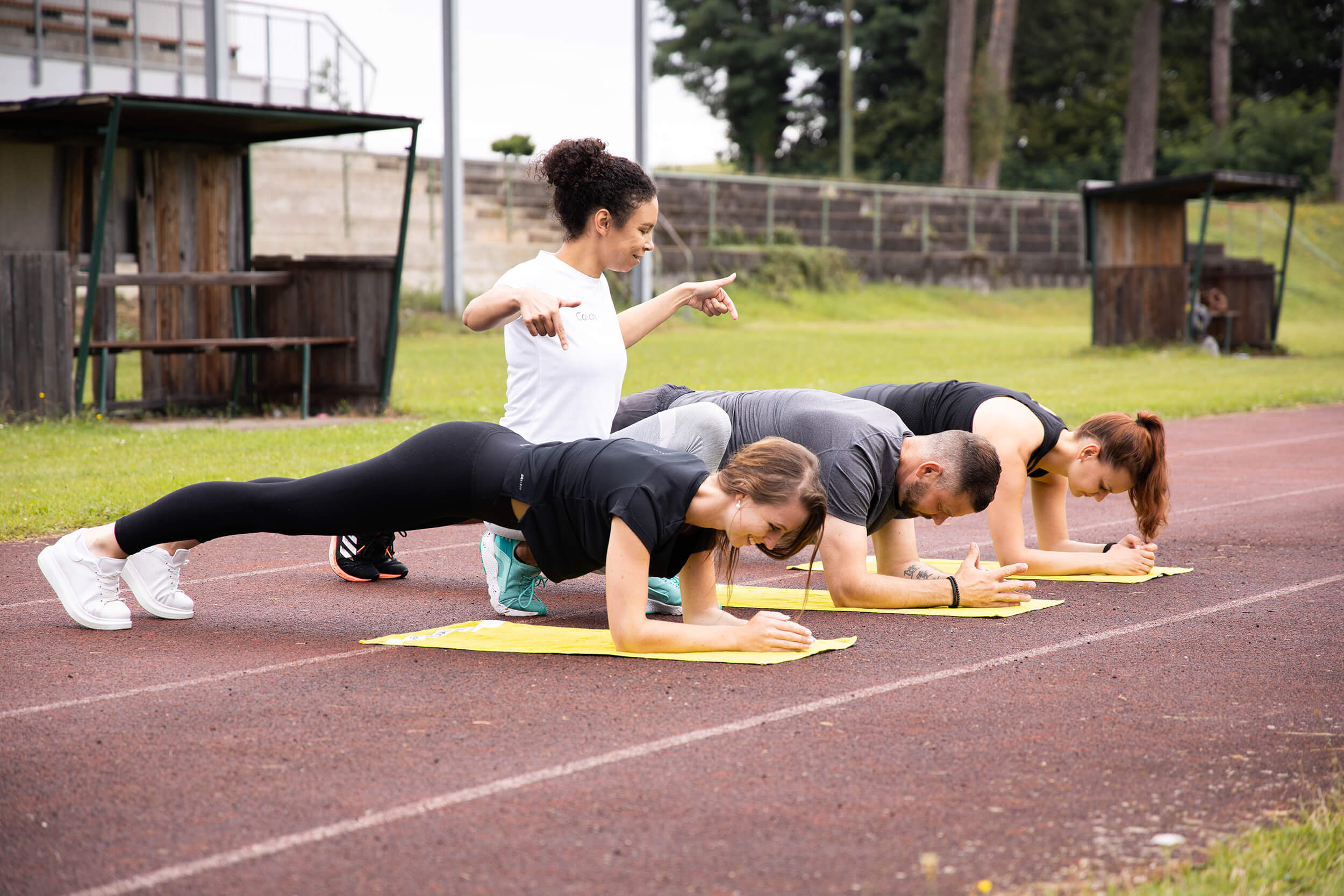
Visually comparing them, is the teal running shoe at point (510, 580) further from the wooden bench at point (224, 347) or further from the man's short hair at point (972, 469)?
the wooden bench at point (224, 347)

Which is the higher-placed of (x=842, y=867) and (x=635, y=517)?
(x=635, y=517)

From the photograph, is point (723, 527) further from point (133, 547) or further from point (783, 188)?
point (783, 188)

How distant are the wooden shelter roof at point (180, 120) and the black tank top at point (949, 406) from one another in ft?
23.5

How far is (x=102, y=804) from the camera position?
11.3 feet

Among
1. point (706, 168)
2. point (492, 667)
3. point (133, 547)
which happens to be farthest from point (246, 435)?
point (706, 168)

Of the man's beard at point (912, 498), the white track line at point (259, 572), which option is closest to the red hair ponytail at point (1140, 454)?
the man's beard at point (912, 498)

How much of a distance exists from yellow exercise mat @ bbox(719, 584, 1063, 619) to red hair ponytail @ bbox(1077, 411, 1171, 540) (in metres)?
0.61

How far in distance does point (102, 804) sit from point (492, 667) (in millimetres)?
1568

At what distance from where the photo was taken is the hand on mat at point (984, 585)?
5633 millimetres

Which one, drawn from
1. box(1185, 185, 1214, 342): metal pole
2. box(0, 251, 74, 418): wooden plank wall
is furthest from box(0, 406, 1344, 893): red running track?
box(1185, 185, 1214, 342): metal pole

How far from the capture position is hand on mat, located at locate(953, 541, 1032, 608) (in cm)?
563

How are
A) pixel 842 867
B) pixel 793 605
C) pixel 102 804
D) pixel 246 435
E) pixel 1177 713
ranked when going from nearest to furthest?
1. pixel 842 867
2. pixel 102 804
3. pixel 1177 713
4. pixel 793 605
5. pixel 246 435

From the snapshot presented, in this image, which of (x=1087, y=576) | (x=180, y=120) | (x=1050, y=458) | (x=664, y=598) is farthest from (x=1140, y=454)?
(x=180, y=120)

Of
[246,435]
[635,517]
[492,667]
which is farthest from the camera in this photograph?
→ [246,435]
